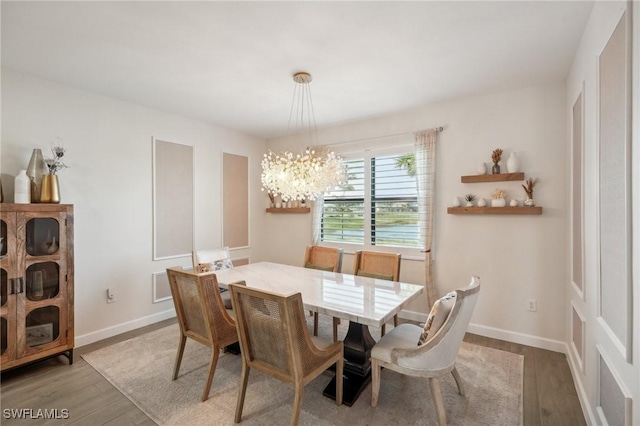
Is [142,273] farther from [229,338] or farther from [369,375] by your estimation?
[369,375]

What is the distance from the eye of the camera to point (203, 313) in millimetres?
2109

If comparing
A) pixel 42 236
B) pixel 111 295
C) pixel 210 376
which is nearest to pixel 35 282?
pixel 42 236

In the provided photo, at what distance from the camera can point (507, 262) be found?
3.10 meters

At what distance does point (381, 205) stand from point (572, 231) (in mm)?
2038

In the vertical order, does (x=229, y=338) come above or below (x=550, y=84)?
below

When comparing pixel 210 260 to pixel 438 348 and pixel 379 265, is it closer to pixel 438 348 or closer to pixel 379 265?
pixel 379 265

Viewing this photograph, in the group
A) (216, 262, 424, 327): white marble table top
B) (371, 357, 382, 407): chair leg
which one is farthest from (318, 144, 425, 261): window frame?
(371, 357, 382, 407): chair leg

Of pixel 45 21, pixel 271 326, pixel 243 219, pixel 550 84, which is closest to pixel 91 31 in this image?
pixel 45 21

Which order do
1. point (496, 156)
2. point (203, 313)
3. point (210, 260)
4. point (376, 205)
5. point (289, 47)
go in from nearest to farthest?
1. point (203, 313)
2. point (289, 47)
3. point (496, 156)
4. point (210, 260)
5. point (376, 205)

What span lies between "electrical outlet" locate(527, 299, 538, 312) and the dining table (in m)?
1.39

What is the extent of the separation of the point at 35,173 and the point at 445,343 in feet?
12.0

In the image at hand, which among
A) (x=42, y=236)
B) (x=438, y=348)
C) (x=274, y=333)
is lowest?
(x=438, y=348)

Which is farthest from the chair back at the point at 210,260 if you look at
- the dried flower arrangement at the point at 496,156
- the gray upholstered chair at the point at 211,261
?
the dried flower arrangement at the point at 496,156

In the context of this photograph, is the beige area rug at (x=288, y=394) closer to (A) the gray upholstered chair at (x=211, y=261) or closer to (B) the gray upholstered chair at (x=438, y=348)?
(B) the gray upholstered chair at (x=438, y=348)
